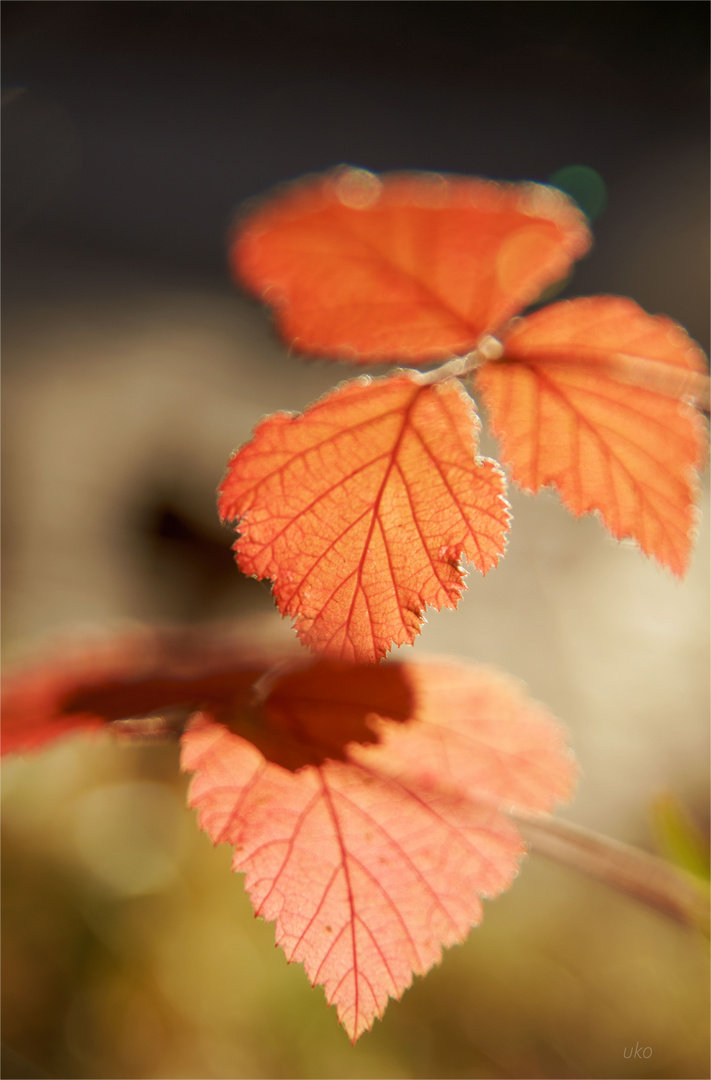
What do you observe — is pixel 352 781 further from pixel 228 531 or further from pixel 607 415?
pixel 228 531

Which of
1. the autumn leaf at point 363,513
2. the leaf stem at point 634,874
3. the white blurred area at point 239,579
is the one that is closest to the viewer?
the autumn leaf at point 363,513

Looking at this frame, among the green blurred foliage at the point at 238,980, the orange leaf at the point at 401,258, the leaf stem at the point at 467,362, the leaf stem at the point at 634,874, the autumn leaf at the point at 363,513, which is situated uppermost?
the orange leaf at the point at 401,258

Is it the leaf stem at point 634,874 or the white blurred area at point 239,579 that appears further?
the white blurred area at point 239,579

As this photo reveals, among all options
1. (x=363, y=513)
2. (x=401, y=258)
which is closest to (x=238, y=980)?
(x=363, y=513)

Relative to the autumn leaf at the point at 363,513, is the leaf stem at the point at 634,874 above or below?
below

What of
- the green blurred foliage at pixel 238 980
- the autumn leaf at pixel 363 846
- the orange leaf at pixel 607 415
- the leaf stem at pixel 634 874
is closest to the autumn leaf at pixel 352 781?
the autumn leaf at pixel 363 846

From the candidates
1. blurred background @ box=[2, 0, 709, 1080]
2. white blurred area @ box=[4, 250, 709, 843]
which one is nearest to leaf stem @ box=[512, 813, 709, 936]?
blurred background @ box=[2, 0, 709, 1080]

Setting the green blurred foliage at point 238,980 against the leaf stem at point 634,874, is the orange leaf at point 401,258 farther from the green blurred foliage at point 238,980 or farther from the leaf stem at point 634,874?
the green blurred foliage at point 238,980

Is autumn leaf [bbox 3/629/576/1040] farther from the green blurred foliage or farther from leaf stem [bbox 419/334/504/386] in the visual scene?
the green blurred foliage
